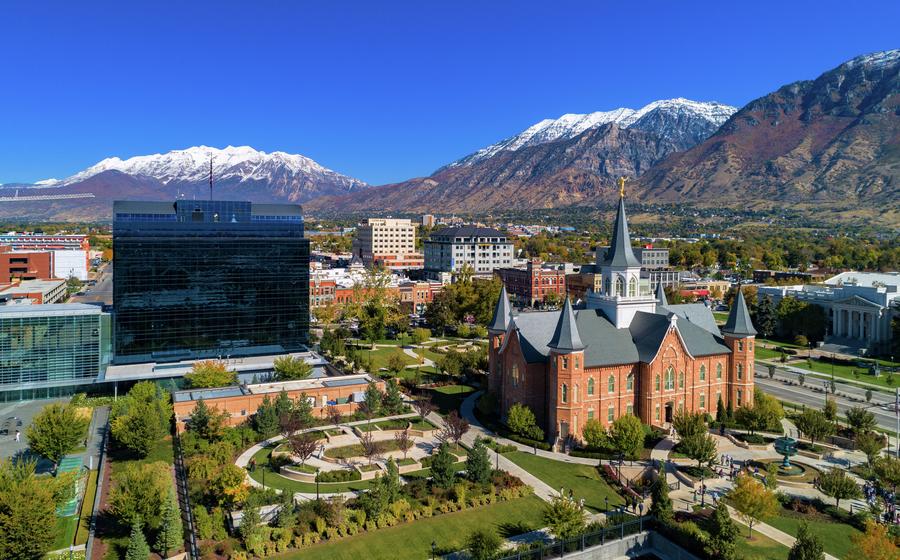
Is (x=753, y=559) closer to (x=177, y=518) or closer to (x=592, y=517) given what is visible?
(x=592, y=517)

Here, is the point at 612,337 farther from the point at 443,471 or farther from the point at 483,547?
the point at 483,547

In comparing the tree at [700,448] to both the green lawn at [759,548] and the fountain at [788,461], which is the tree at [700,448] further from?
the green lawn at [759,548]

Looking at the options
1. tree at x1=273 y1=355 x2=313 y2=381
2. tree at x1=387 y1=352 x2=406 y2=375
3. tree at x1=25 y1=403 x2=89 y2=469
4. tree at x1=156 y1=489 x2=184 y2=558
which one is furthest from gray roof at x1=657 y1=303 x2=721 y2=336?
tree at x1=25 y1=403 x2=89 y2=469

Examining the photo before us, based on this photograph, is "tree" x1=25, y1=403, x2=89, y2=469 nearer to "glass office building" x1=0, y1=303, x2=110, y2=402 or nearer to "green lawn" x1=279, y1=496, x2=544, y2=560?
"green lawn" x1=279, y1=496, x2=544, y2=560

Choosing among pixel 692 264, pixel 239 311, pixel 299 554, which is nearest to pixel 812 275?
pixel 692 264

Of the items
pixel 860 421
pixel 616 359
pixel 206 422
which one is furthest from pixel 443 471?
pixel 860 421
